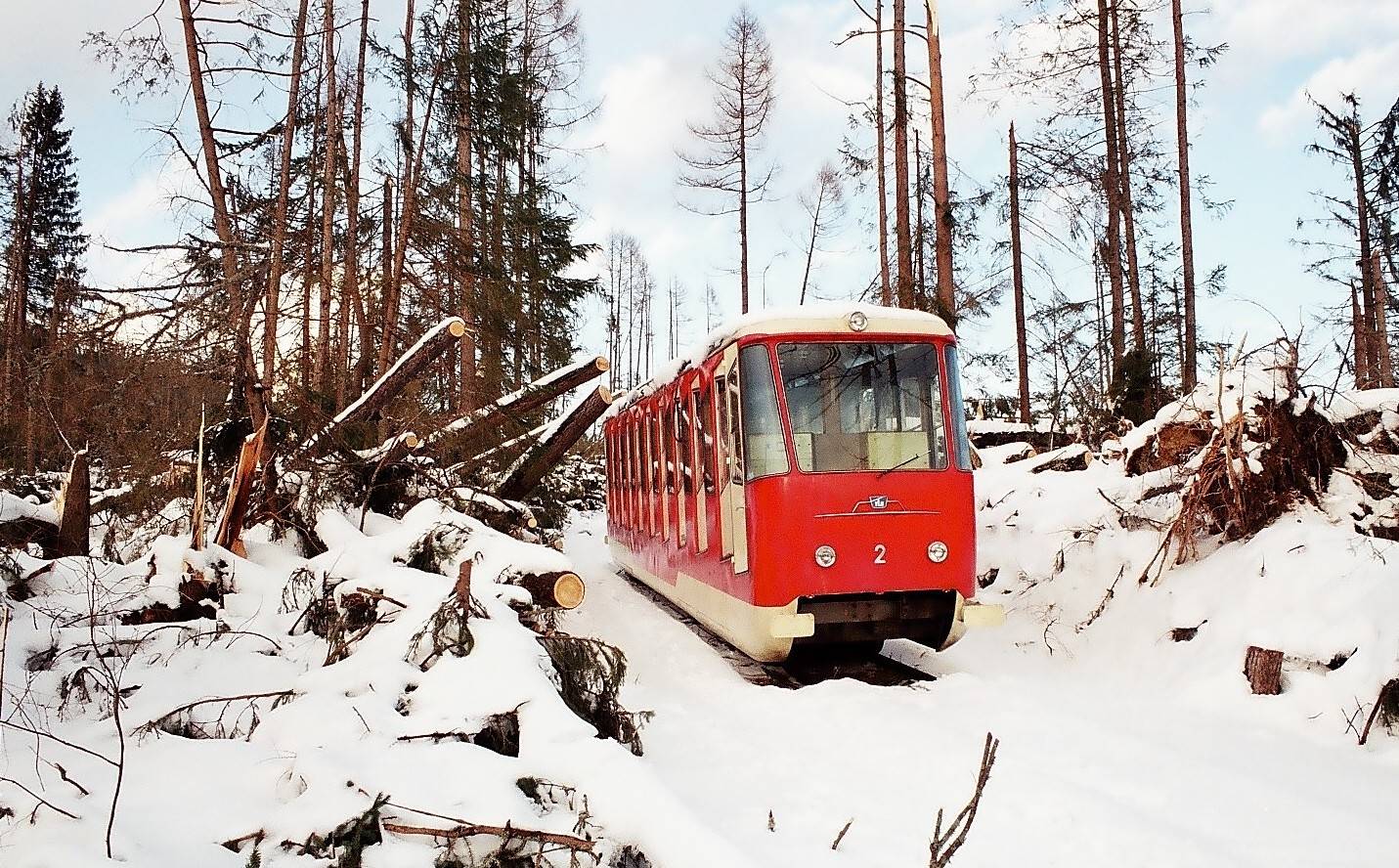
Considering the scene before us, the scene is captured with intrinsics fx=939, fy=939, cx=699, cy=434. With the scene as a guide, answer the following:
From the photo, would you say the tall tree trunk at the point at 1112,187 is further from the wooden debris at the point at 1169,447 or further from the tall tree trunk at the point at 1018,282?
the wooden debris at the point at 1169,447

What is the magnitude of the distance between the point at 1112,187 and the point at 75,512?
1821 cm

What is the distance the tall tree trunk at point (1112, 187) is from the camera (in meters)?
18.1

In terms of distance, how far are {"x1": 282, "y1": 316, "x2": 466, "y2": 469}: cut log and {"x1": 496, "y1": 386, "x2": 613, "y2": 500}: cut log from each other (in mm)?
2578

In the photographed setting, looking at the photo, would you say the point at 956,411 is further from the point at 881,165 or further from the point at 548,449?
the point at 881,165

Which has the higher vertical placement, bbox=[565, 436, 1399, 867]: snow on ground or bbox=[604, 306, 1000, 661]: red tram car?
bbox=[604, 306, 1000, 661]: red tram car

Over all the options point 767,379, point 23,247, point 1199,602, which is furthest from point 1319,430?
point 23,247

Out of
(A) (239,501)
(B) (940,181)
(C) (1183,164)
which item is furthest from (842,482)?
(C) (1183,164)

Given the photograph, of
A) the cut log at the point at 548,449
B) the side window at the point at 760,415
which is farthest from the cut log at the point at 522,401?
the side window at the point at 760,415

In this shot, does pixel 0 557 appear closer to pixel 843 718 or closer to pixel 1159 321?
pixel 843 718

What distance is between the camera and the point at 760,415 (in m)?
7.21

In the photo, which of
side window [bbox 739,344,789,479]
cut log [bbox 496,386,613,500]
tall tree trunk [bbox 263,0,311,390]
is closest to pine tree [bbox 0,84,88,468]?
tall tree trunk [bbox 263,0,311,390]

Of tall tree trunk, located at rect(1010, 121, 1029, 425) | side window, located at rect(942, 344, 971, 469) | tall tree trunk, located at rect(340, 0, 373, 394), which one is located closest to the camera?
side window, located at rect(942, 344, 971, 469)

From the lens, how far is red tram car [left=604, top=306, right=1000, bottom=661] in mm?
6844

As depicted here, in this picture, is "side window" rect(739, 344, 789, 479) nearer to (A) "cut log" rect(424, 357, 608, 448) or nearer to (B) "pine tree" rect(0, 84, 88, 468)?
(A) "cut log" rect(424, 357, 608, 448)
